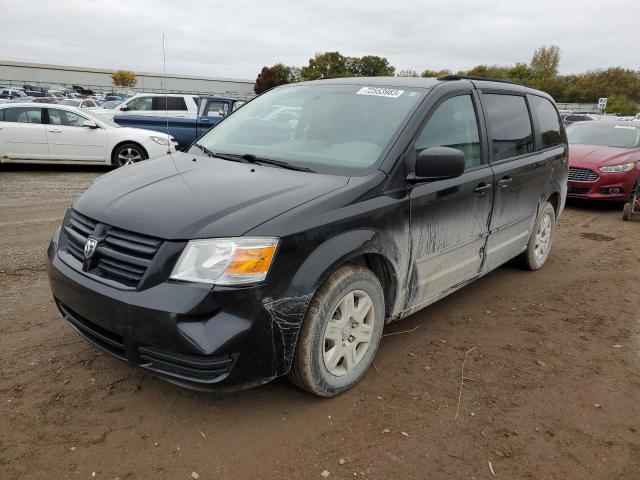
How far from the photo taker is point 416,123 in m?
3.21

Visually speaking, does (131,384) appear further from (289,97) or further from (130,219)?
(289,97)

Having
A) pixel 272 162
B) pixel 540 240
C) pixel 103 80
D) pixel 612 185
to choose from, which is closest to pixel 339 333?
pixel 272 162

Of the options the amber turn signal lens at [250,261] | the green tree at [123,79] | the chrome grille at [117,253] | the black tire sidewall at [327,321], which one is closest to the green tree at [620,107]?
the black tire sidewall at [327,321]

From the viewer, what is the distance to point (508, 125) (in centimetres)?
430

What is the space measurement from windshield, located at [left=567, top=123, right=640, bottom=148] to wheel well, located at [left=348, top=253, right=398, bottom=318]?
862cm

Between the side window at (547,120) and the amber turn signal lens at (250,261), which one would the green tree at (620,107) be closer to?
the side window at (547,120)

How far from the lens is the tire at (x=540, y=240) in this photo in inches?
201

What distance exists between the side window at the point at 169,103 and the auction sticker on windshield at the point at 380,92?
12.5 meters

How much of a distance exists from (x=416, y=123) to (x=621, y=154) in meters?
7.71

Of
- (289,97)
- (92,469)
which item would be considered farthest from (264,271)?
(289,97)

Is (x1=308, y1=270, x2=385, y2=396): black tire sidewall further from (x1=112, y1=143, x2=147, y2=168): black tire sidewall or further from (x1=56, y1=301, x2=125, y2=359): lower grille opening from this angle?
(x1=112, y1=143, x2=147, y2=168): black tire sidewall

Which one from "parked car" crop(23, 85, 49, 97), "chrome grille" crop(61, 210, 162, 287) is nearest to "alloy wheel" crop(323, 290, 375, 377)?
"chrome grille" crop(61, 210, 162, 287)

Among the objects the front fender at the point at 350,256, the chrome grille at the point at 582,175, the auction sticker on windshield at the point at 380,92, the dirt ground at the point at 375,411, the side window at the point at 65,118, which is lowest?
the dirt ground at the point at 375,411

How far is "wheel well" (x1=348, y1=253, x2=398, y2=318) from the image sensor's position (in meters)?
2.93
